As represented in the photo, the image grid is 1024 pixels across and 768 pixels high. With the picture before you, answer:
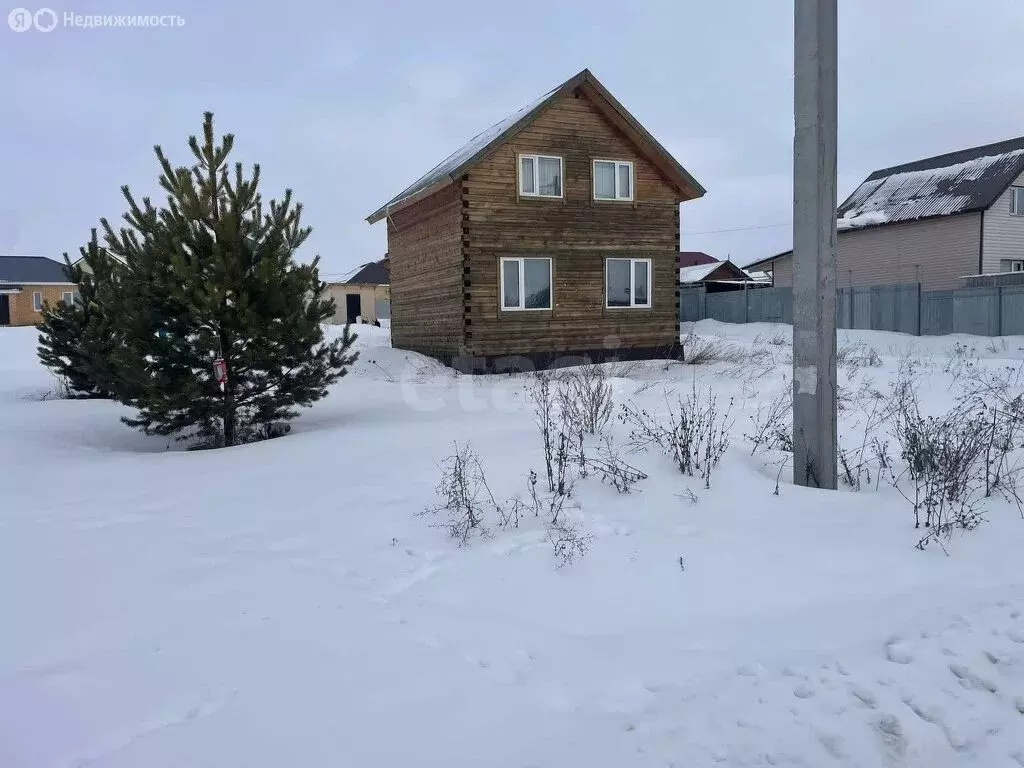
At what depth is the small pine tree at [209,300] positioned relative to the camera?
755 cm

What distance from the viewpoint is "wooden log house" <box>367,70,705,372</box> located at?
15758 mm

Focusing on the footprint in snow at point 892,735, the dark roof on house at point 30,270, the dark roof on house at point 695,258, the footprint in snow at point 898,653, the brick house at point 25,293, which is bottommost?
the footprint in snow at point 892,735

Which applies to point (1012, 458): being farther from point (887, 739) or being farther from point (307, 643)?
point (307, 643)

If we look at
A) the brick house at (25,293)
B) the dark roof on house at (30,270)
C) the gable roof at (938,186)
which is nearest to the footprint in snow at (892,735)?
the gable roof at (938,186)

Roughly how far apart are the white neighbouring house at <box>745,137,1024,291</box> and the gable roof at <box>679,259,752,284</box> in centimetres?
917

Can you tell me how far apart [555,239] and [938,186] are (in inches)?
869

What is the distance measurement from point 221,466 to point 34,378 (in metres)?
14.3

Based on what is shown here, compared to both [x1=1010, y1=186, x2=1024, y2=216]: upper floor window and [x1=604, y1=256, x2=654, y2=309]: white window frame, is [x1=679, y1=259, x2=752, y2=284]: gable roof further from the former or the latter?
[x1=604, y1=256, x2=654, y2=309]: white window frame

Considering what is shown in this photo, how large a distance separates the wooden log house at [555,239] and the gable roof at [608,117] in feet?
0.11

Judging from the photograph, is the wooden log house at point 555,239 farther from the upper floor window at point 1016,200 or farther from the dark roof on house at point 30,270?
the dark roof on house at point 30,270

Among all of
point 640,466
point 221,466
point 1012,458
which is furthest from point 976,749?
point 221,466

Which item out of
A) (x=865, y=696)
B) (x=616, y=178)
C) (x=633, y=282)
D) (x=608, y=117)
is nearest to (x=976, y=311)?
(x=633, y=282)

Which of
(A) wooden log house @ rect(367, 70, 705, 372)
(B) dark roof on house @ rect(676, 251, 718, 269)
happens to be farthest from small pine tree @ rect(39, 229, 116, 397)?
(B) dark roof on house @ rect(676, 251, 718, 269)

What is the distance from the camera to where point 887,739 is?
2447mm
